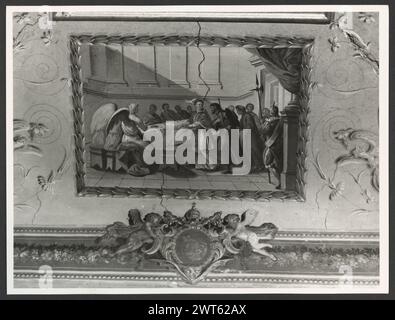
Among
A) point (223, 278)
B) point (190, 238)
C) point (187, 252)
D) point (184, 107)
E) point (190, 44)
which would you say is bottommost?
point (223, 278)

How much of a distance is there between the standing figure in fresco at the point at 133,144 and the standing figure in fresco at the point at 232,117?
833 millimetres

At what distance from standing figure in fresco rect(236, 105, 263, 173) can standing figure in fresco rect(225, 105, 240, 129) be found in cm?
4

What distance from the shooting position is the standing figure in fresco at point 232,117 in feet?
15.2

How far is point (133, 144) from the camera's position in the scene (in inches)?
183

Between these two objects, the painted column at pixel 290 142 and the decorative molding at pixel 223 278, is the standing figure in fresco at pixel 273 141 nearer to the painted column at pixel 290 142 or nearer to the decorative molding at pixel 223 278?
the painted column at pixel 290 142

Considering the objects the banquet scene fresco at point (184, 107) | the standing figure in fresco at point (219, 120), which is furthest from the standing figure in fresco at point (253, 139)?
the standing figure in fresco at point (219, 120)

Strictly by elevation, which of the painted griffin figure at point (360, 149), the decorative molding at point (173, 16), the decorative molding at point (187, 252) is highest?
the decorative molding at point (173, 16)

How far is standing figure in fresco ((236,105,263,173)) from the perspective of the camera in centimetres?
464

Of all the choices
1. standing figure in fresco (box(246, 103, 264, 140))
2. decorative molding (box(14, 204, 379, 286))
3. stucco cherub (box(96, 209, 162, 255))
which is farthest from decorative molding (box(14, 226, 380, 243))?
standing figure in fresco (box(246, 103, 264, 140))

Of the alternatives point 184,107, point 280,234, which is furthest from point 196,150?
point 280,234

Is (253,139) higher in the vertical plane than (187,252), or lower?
higher

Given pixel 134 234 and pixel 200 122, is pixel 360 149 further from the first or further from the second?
pixel 134 234

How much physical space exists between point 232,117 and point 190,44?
83 cm

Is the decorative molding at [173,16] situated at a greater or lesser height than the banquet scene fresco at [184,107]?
greater
